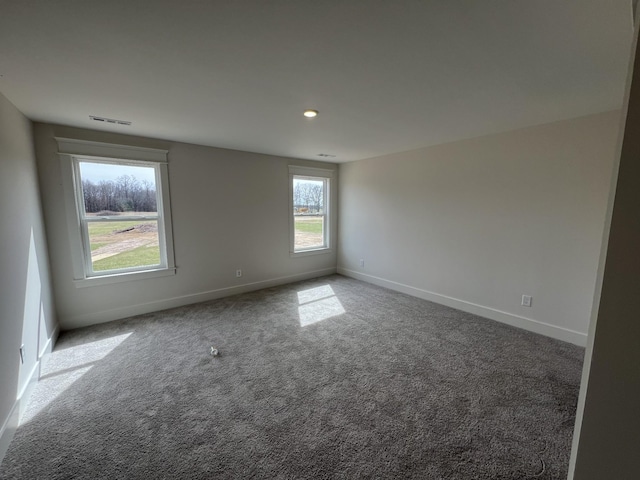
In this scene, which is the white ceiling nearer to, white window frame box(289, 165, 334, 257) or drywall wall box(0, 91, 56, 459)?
drywall wall box(0, 91, 56, 459)

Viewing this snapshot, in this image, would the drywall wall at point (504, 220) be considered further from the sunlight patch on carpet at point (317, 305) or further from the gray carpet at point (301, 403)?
the sunlight patch on carpet at point (317, 305)

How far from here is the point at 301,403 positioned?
1.92m

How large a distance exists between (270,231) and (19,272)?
292cm

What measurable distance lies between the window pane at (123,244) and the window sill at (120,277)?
5.0 inches

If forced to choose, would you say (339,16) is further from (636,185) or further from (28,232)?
(28,232)

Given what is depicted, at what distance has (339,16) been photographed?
1232 mm

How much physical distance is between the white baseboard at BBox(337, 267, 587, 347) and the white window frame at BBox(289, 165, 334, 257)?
3.85ft

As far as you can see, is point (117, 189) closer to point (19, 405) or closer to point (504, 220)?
point (19, 405)

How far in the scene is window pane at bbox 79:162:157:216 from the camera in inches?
122

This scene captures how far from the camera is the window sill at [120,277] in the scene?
3.07 metres

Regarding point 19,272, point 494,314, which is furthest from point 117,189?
point 494,314

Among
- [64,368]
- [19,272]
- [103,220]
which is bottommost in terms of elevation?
[64,368]

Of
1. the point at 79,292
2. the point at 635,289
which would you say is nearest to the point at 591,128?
the point at 635,289

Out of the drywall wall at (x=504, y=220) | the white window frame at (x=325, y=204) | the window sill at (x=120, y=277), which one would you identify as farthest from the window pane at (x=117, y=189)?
the drywall wall at (x=504, y=220)
